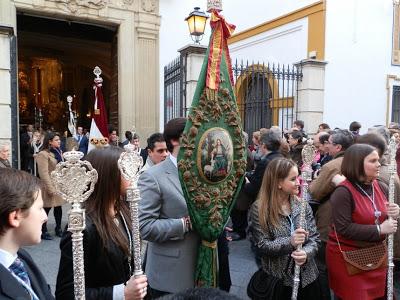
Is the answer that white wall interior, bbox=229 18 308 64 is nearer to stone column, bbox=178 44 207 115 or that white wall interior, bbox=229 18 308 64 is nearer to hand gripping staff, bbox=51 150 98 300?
stone column, bbox=178 44 207 115

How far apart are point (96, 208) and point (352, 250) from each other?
6.00ft

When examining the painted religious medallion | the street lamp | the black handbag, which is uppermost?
the street lamp

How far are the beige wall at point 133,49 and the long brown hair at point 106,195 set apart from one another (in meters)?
7.90

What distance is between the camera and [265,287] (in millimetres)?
2635

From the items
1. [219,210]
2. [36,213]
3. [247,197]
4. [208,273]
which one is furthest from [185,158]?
[247,197]

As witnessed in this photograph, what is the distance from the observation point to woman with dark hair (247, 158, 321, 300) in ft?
8.49

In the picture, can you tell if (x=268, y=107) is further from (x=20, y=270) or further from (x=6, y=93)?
(x=20, y=270)

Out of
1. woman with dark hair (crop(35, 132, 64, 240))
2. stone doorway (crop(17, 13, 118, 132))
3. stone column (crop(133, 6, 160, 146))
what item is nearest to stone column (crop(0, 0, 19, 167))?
woman with dark hair (crop(35, 132, 64, 240))

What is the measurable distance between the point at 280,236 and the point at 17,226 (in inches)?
67.3

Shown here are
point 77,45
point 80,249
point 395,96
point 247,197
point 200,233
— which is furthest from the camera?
point 77,45

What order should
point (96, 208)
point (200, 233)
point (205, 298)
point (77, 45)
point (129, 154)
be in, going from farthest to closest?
1. point (77, 45)
2. point (200, 233)
3. point (96, 208)
4. point (129, 154)
5. point (205, 298)

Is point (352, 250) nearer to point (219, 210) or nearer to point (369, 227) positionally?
point (369, 227)

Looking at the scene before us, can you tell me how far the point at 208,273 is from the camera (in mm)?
2178

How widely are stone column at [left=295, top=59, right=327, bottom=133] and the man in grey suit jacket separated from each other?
7.89 m
